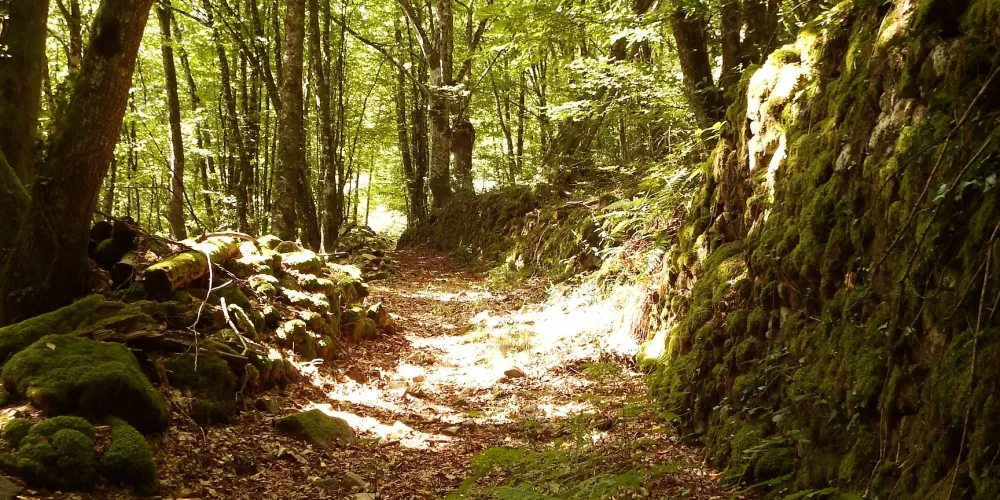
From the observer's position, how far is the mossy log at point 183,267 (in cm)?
607

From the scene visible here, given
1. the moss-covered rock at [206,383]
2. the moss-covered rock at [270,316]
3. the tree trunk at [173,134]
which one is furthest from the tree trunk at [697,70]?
the tree trunk at [173,134]

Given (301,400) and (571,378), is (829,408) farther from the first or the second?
(301,400)

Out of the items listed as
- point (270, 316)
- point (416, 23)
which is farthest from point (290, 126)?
point (416, 23)

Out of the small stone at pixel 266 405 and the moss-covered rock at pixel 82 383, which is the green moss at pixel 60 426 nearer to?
the moss-covered rock at pixel 82 383

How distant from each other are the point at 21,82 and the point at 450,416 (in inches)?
227

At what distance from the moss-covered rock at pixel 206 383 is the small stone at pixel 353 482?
1272 mm

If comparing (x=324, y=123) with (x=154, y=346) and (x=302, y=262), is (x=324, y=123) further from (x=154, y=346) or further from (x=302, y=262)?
(x=154, y=346)

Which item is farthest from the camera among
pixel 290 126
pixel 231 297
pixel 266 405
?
pixel 290 126

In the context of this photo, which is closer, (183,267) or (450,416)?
(183,267)

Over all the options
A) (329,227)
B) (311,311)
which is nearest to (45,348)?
(311,311)

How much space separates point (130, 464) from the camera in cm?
378

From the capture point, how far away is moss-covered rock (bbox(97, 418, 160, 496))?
374cm

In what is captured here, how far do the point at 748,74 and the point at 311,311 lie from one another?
18.9 ft

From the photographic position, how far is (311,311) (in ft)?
25.2
